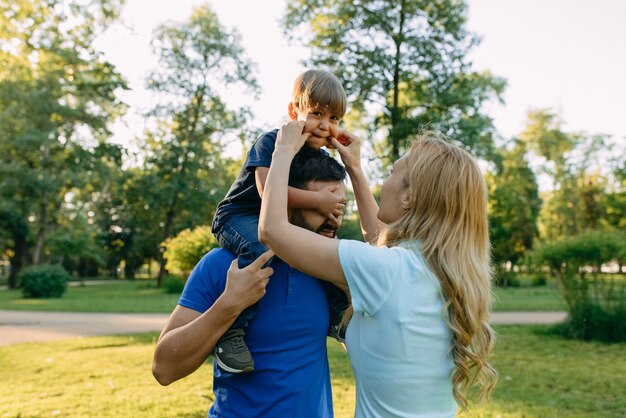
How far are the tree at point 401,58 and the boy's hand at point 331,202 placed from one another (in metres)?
22.7

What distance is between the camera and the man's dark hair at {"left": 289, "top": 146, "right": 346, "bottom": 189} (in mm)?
2164

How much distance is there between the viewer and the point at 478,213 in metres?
1.85

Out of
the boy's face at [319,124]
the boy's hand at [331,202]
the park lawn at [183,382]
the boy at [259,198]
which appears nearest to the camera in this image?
the boy at [259,198]

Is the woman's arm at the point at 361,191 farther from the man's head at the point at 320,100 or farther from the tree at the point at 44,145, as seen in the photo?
the tree at the point at 44,145

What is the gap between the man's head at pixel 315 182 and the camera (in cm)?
214

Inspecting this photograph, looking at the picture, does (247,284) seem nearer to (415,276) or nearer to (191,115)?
(415,276)

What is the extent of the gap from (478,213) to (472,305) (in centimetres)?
29

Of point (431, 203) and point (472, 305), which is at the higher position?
point (431, 203)

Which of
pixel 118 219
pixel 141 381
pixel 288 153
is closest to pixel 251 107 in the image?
pixel 118 219

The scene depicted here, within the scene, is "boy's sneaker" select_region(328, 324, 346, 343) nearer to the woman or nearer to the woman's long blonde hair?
the woman

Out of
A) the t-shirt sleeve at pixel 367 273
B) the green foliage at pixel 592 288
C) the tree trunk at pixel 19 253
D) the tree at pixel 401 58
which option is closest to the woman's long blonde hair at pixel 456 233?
the t-shirt sleeve at pixel 367 273

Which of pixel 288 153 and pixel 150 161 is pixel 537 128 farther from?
pixel 288 153

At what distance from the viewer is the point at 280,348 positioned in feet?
6.21

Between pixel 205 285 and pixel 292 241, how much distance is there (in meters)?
0.41
